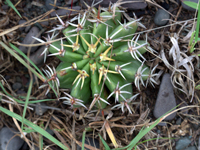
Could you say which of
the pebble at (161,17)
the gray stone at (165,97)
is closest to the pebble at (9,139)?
the gray stone at (165,97)

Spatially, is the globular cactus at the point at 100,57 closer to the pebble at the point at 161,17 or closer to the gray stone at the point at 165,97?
the gray stone at the point at 165,97

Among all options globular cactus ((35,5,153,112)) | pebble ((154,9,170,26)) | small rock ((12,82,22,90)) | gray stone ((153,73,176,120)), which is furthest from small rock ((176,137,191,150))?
small rock ((12,82,22,90))

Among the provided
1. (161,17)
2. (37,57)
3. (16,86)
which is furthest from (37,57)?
(161,17)

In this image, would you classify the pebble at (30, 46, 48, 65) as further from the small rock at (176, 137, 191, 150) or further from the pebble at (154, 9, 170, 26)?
the small rock at (176, 137, 191, 150)

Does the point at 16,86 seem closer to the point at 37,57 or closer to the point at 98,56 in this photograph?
the point at 37,57

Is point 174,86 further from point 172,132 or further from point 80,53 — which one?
point 80,53

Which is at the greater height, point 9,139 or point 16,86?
point 16,86
